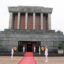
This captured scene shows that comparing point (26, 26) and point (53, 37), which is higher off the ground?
point (26, 26)

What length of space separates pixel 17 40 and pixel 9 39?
212 cm

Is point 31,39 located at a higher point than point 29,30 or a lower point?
lower

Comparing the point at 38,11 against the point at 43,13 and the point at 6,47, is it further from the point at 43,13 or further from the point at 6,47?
the point at 6,47

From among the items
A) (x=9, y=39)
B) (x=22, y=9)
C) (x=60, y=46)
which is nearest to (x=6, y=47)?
(x=9, y=39)

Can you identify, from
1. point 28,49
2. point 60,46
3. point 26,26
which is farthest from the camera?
point 26,26

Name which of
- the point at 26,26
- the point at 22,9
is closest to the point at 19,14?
the point at 22,9

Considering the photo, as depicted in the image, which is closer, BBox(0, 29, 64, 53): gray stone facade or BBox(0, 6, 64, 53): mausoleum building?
BBox(0, 29, 64, 53): gray stone facade

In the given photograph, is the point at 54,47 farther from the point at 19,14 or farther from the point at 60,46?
the point at 19,14

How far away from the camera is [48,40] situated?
3334 centimetres

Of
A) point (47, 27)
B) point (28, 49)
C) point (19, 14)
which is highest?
point (19, 14)

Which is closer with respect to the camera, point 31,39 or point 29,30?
point 31,39

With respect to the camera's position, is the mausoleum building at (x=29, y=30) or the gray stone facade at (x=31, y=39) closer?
the gray stone facade at (x=31, y=39)

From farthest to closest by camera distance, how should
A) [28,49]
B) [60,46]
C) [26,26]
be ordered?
[26,26]
[28,49]
[60,46]

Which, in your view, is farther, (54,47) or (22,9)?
(22,9)
